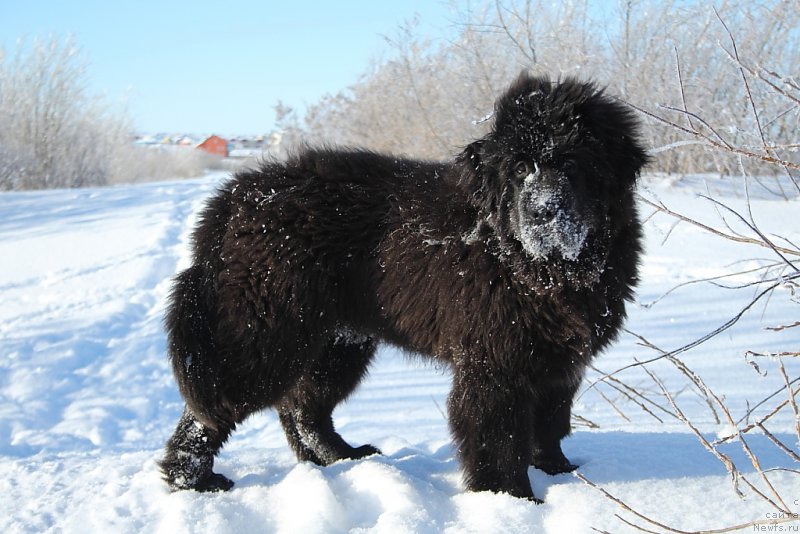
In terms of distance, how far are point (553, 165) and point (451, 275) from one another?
0.73 meters

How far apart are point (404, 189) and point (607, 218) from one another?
105 centimetres

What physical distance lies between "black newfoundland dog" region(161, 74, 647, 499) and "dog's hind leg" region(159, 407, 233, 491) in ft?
0.03

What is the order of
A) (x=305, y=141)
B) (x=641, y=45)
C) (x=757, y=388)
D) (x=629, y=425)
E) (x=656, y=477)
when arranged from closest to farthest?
(x=656, y=477) → (x=305, y=141) → (x=629, y=425) → (x=757, y=388) → (x=641, y=45)

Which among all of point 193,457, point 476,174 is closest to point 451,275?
point 476,174

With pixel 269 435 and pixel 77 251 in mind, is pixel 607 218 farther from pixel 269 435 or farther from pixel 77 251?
pixel 77 251

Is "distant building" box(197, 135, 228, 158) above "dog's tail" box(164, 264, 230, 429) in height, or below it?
above

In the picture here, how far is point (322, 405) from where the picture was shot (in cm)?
399

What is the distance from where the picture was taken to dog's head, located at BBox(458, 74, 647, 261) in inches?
116

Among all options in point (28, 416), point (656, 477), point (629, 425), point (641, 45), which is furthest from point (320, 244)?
point (641, 45)

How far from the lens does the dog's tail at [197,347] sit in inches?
133

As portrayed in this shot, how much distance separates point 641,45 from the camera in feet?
40.0

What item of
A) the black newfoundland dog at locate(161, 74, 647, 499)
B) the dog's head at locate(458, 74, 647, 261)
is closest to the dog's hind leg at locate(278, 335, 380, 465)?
the black newfoundland dog at locate(161, 74, 647, 499)

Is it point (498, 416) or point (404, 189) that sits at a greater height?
point (404, 189)

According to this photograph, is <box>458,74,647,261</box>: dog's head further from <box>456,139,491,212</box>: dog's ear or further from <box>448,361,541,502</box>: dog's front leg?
<box>448,361,541,502</box>: dog's front leg
